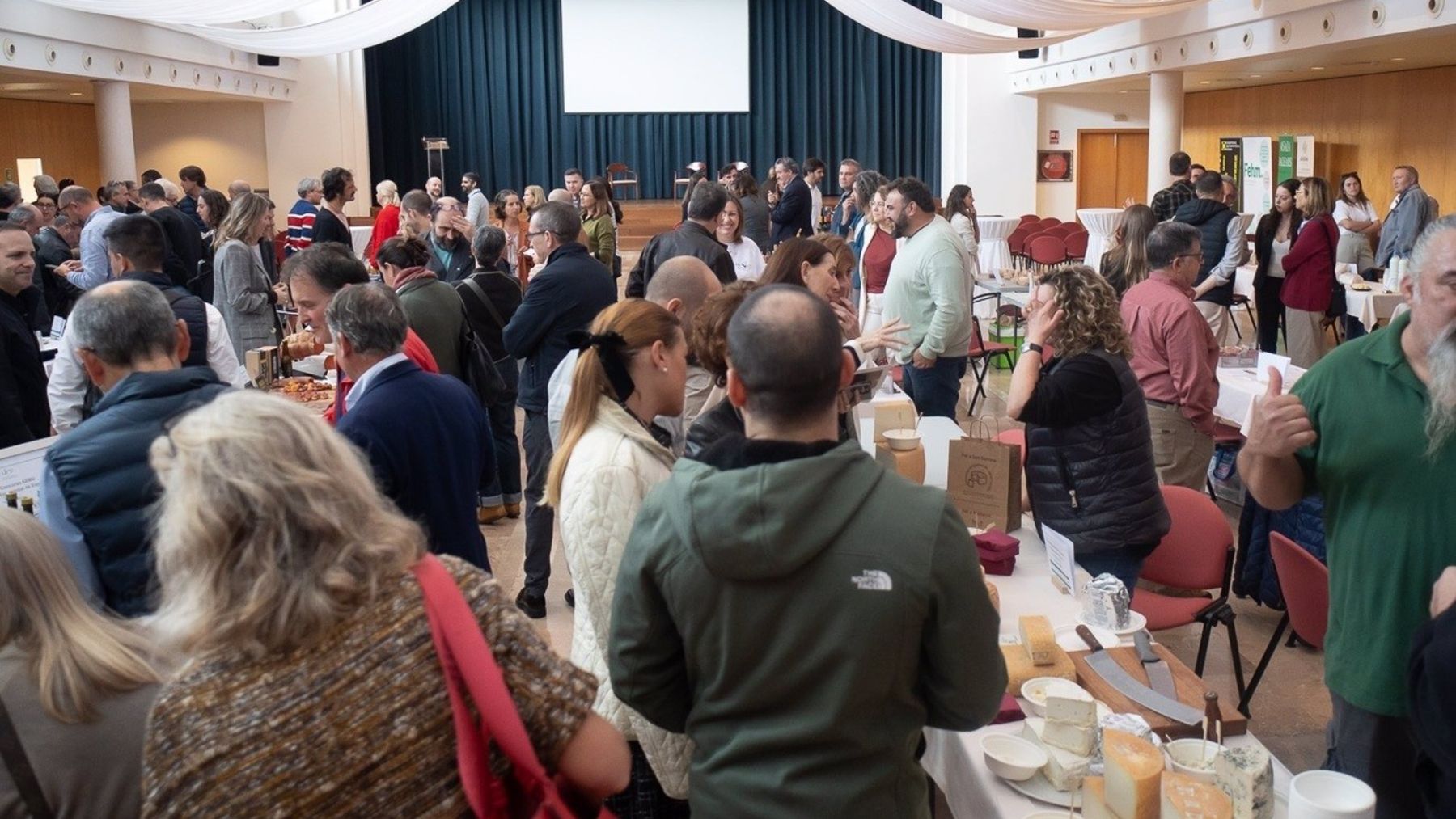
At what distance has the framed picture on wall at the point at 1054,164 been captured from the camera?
63.2 feet

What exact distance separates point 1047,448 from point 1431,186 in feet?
42.7

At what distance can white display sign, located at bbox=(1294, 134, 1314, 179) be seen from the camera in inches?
606

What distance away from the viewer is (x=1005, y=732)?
223 cm

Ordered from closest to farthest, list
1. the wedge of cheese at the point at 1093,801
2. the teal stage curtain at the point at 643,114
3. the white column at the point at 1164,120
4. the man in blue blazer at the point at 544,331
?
1. the wedge of cheese at the point at 1093,801
2. the man in blue blazer at the point at 544,331
3. the white column at the point at 1164,120
4. the teal stage curtain at the point at 643,114

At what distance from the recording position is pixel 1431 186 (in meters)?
13.8

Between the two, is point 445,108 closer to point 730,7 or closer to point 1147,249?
point 730,7

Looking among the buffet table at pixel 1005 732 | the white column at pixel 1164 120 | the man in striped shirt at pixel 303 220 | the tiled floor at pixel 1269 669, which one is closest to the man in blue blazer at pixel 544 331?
the tiled floor at pixel 1269 669

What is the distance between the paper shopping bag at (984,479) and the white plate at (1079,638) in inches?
23.5

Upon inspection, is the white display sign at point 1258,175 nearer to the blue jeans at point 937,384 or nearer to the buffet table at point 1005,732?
the blue jeans at point 937,384

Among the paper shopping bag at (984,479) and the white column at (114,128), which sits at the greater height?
the white column at (114,128)

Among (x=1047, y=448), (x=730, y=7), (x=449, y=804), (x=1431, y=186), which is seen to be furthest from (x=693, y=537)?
(x=730, y=7)

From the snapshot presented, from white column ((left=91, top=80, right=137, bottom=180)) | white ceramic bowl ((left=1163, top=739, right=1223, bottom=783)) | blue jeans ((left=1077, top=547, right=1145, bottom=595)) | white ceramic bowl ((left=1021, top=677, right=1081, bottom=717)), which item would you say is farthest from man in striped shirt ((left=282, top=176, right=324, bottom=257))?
white ceramic bowl ((left=1163, top=739, right=1223, bottom=783))

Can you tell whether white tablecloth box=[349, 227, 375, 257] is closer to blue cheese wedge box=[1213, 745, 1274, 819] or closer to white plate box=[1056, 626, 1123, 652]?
white plate box=[1056, 626, 1123, 652]

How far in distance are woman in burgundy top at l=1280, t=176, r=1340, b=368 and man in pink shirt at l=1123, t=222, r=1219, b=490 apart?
413cm
